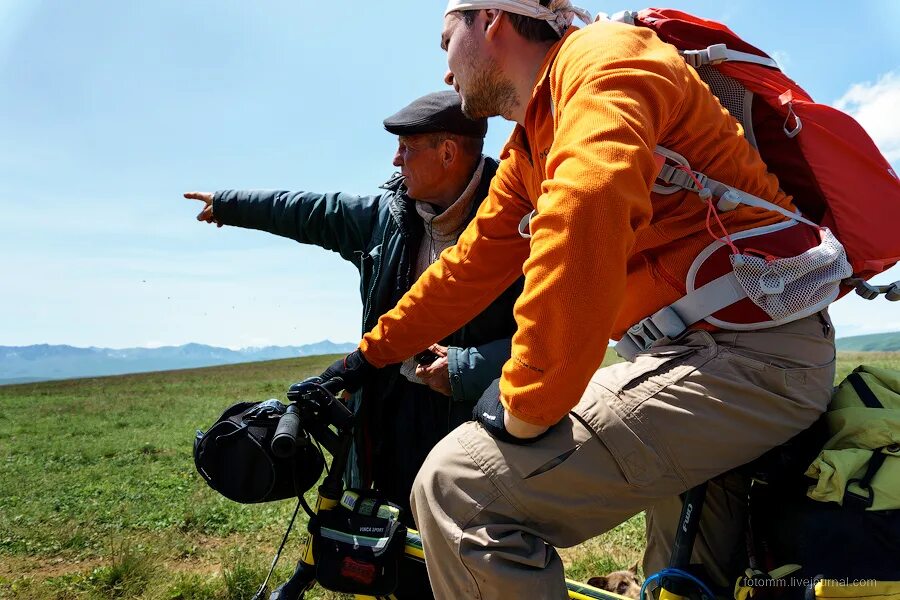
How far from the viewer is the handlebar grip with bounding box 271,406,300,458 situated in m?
2.57

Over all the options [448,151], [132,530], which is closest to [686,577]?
[448,151]

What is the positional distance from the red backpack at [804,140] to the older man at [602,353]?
0.16 meters

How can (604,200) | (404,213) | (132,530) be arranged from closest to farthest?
(604,200), (404,213), (132,530)

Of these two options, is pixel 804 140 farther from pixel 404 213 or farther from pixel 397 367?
pixel 397 367

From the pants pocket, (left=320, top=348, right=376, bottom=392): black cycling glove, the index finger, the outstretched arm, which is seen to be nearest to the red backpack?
the pants pocket

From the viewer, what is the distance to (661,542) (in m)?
2.61

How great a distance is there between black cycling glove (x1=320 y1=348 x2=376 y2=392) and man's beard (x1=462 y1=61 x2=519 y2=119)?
4.71ft

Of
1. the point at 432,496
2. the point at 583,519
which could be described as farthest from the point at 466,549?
the point at 583,519

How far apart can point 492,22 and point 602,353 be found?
5.07 feet

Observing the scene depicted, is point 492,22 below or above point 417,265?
above

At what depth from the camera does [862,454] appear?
1.92 m

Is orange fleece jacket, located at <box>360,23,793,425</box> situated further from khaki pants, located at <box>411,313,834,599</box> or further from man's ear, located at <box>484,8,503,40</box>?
man's ear, located at <box>484,8,503,40</box>

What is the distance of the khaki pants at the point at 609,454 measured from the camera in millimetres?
1944

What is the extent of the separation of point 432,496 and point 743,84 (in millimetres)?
1913
